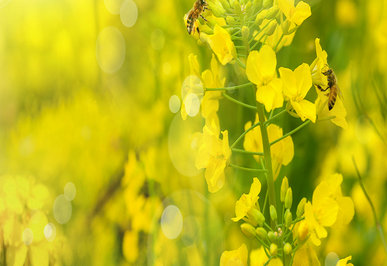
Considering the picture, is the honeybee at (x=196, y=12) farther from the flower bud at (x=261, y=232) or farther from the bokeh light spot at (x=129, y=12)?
the bokeh light spot at (x=129, y=12)

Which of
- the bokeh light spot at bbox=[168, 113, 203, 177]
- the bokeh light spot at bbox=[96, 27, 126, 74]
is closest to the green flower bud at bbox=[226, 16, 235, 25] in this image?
the bokeh light spot at bbox=[168, 113, 203, 177]

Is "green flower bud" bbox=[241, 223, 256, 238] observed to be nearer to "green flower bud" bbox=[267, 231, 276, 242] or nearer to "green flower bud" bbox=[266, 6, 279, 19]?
"green flower bud" bbox=[267, 231, 276, 242]

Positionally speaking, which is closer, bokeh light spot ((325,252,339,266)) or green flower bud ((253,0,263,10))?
green flower bud ((253,0,263,10))

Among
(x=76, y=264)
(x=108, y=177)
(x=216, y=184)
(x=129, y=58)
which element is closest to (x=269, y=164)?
Answer: (x=216, y=184)

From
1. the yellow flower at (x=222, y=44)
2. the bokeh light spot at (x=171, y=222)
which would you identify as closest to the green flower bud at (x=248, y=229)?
the yellow flower at (x=222, y=44)

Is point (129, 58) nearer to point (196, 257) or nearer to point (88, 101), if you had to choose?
point (88, 101)

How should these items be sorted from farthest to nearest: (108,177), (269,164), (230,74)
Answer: (108,177)
(230,74)
(269,164)
